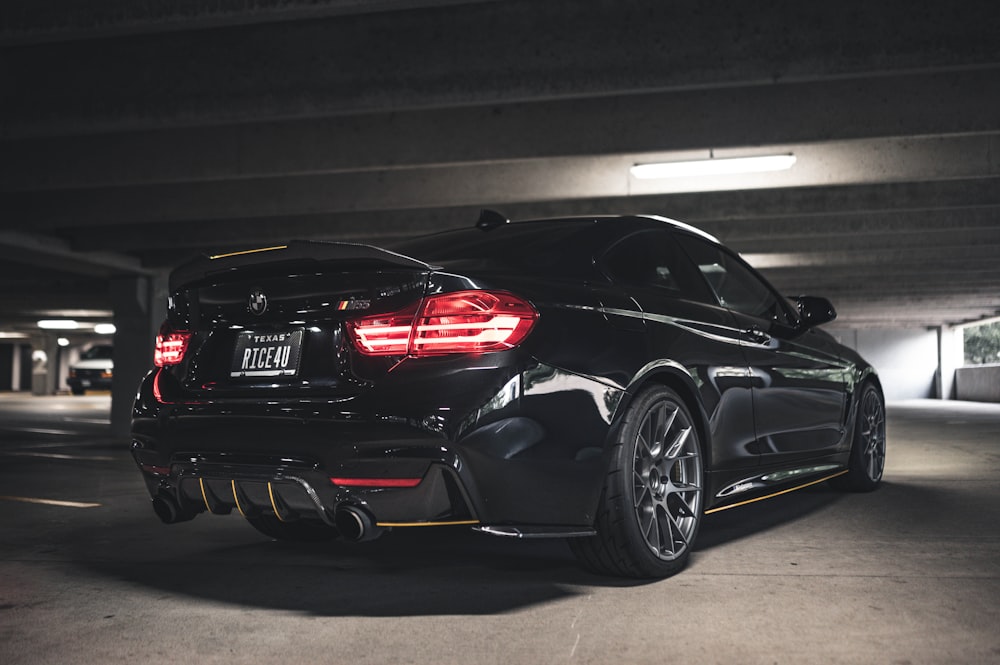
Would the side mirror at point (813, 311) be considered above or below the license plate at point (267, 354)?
above

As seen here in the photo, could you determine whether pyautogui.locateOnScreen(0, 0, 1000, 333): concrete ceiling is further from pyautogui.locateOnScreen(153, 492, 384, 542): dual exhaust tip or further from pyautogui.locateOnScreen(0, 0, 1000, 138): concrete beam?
pyautogui.locateOnScreen(153, 492, 384, 542): dual exhaust tip

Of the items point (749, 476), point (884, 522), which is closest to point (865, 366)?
point (884, 522)

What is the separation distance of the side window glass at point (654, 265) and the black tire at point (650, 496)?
20.3 inches

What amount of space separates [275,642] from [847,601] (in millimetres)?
1900

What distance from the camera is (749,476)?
460cm

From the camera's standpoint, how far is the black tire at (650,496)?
3580 mm

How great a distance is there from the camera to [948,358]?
4169 cm

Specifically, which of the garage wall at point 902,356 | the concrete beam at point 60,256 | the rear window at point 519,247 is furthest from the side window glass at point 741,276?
the garage wall at point 902,356

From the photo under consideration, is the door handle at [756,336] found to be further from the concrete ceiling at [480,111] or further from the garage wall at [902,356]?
the garage wall at [902,356]

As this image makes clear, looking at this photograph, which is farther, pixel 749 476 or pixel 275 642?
pixel 749 476

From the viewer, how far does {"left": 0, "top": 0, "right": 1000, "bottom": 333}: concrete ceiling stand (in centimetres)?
708

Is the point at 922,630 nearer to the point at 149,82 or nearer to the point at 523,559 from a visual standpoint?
the point at 523,559

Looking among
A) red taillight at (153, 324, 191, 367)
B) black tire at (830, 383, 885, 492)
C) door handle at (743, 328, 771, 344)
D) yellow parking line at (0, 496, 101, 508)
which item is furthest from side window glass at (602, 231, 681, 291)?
yellow parking line at (0, 496, 101, 508)

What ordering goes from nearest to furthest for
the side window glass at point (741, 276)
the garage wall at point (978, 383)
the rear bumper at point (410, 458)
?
the rear bumper at point (410, 458) → the side window glass at point (741, 276) → the garage wall at point (978, 383)
